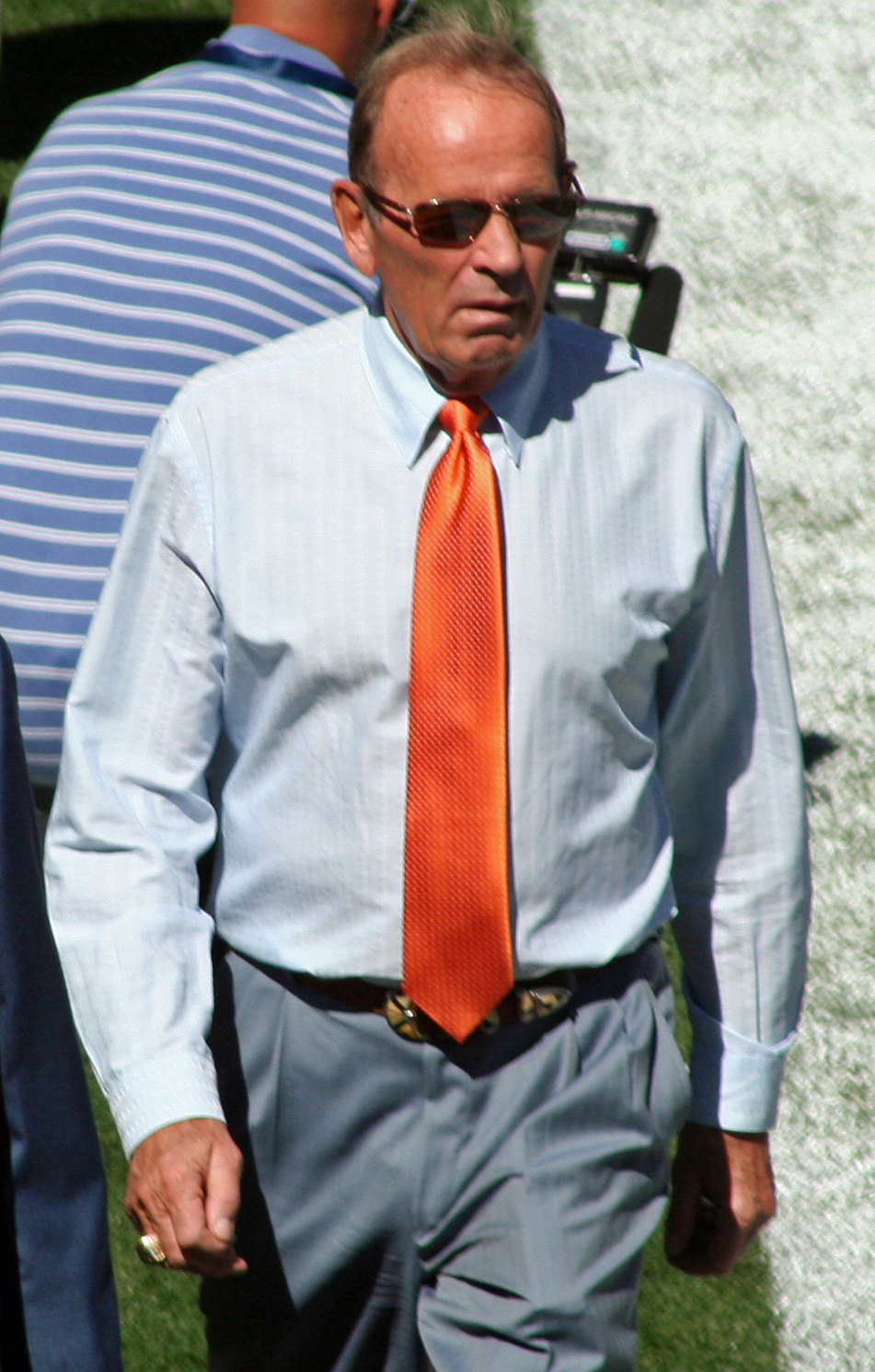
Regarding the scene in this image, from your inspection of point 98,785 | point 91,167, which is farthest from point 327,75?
point 98,785

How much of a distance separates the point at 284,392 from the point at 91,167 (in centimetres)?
110

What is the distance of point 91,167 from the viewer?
280 cm

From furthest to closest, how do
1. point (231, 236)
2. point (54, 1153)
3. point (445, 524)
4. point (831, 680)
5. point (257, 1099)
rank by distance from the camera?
point (831, 680)
point (231, 236)
point (257, 1099)
point (445, 524)
point (54, 1153)

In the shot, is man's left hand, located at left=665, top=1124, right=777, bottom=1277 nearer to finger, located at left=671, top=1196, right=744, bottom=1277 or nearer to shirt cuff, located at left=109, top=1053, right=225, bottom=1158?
finger, located at left=671, top=1196, right=744, bottom=1277

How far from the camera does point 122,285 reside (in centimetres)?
260

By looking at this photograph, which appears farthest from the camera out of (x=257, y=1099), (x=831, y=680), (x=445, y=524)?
(x=831, y=680)

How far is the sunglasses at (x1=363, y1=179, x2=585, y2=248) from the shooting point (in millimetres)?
Answer: 1788

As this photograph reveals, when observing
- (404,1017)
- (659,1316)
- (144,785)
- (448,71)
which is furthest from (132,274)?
(659,1316)

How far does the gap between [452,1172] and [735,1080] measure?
14.4 inches

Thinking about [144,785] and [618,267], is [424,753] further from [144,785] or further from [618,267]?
[618,267]

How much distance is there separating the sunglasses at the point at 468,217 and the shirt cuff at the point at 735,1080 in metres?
0.92

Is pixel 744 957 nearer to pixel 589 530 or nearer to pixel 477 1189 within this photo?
pixel 477 1189

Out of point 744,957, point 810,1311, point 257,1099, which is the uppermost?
point 744,957

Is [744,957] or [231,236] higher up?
[231,236]
